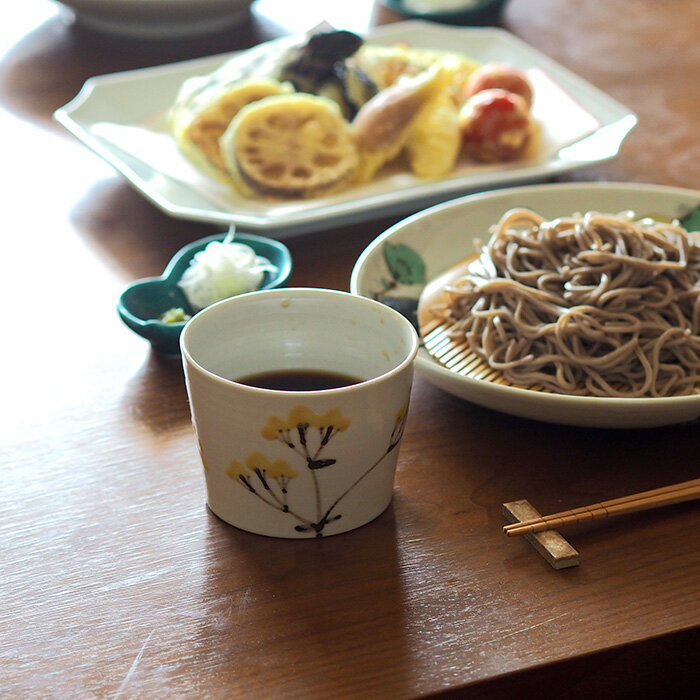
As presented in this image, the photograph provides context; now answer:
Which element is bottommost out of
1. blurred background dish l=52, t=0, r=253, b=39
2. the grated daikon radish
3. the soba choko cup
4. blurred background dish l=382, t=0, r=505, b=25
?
blurred background dish l=382, t=0, r=505, b=25

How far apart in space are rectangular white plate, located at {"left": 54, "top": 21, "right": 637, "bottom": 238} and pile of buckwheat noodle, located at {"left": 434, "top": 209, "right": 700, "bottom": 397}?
28 cm

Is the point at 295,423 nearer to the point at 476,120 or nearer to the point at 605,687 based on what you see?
the point at 605,687

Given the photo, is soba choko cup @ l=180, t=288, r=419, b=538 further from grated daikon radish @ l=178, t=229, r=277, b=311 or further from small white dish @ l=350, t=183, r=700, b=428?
grated daikon radish @ l=178, t=229, r=277, b=311

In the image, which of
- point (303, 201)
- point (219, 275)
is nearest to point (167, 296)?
point (219, 275)

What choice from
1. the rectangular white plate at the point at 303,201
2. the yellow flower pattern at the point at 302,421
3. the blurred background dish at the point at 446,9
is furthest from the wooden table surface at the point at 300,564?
the blurred background dish at the point at 446,9

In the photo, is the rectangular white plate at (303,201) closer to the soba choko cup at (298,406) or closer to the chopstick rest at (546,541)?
the soba choko cup at (298,406)

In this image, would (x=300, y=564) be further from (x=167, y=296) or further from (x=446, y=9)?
(x=446, y=9)

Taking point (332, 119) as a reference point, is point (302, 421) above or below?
above

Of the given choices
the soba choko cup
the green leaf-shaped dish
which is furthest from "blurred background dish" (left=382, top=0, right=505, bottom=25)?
the soba choko cup

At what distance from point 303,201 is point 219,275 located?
0.36 m

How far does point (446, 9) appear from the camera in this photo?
2.32 meters

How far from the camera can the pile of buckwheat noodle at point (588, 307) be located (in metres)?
0.96

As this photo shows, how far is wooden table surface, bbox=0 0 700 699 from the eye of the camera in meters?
0.69

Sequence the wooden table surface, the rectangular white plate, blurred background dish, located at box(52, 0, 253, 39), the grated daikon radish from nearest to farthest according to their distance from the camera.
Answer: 1. the wooden table surface
2. the grated daikon radish
3. the rectangular white plate
4. blurred background dish, located at box(52, 0, 253, 39)
